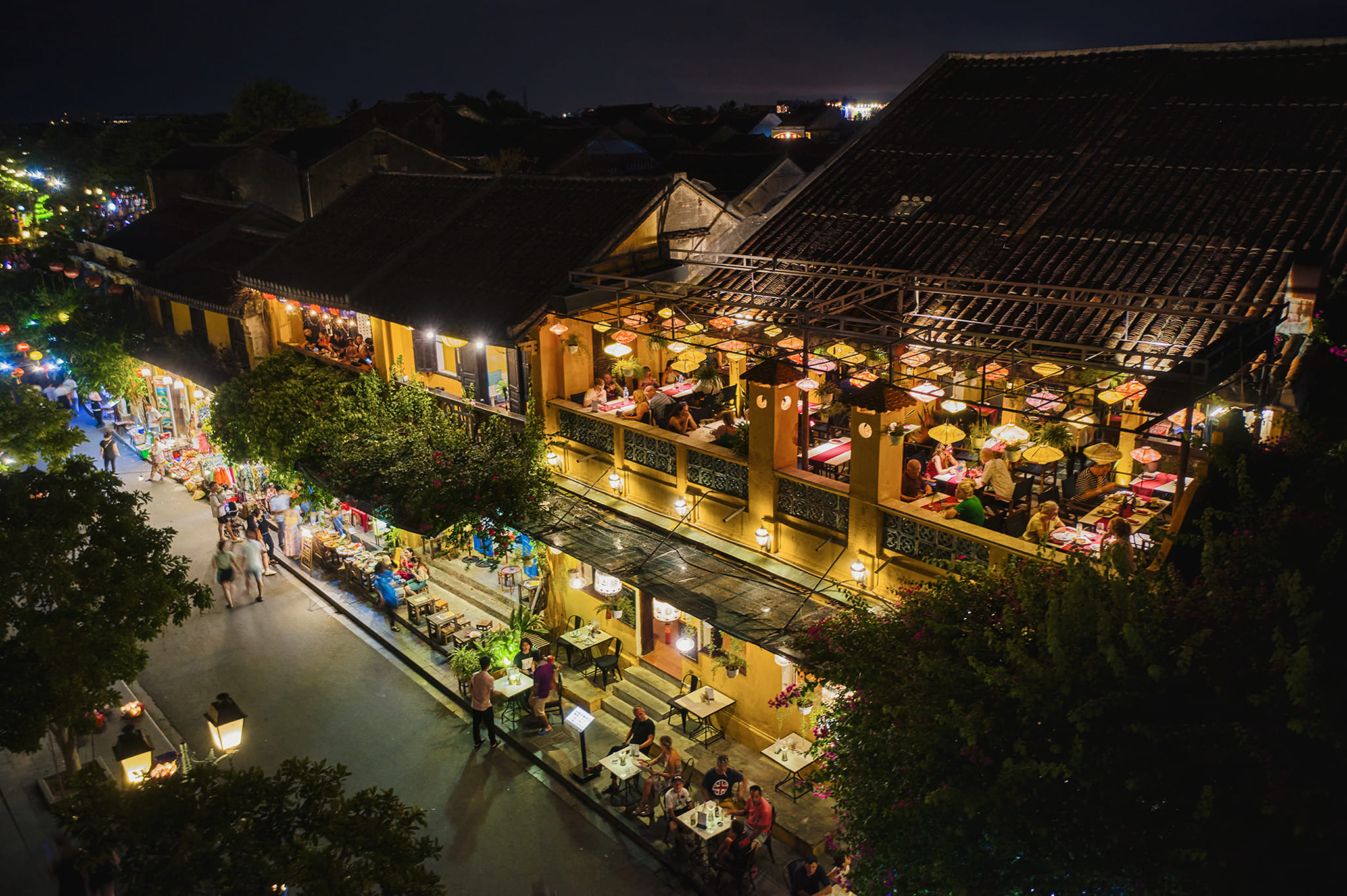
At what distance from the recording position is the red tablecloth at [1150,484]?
1459 cm

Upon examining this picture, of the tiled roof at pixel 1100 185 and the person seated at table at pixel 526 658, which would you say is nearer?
the tiled roof at pixel 1100 185

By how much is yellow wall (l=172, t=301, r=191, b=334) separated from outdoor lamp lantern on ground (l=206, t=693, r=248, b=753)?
63.4 ft

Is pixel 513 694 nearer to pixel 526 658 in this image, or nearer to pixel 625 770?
pixel 526 658

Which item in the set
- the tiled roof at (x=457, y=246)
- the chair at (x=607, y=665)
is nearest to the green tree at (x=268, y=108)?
the tiled roof at (x=457, y=246)

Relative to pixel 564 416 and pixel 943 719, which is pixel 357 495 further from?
pixel 943 719

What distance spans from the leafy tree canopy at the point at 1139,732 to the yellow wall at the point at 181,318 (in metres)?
26.2

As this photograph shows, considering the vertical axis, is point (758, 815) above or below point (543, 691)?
above

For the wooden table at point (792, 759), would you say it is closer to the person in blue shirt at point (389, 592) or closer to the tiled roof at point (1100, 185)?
the tiled roof at point (1100, 185)

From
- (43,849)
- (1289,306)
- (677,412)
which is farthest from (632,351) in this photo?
(43,849)

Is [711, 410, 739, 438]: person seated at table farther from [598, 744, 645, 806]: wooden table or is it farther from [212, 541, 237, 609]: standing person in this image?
[212, 541, 237, 609]: standing person

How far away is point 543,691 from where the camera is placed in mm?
15859

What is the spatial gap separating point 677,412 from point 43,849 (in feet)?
38.1

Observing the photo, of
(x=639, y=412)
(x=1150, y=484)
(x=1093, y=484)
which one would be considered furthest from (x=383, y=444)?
(x=1150, y=484)

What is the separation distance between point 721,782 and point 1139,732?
747 centimetres
